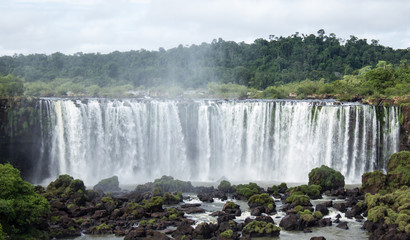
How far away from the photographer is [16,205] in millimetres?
20766

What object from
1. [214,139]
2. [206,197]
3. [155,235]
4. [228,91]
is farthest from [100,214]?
[228,91]

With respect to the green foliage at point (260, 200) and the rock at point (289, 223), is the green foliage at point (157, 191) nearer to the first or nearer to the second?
the green foliage at point (260, 200)

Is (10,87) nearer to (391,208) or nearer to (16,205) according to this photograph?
(16,205)

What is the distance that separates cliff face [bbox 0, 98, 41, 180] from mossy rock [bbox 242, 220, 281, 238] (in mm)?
19251

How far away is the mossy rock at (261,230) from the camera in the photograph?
76.6 feet

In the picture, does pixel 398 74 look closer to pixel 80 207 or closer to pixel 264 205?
pixel 264 205

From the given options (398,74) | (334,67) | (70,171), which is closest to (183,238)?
(70,171)

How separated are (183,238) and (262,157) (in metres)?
17.6

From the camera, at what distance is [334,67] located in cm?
7469

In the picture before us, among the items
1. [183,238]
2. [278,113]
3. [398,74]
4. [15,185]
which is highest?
[398,74]

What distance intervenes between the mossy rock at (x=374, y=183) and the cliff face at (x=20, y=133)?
22431mm

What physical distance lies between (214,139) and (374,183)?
13812 mm

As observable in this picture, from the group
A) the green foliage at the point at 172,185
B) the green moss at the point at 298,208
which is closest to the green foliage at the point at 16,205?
the green foliage at the point at 172,185

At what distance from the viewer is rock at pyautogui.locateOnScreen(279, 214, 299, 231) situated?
79.9ft
